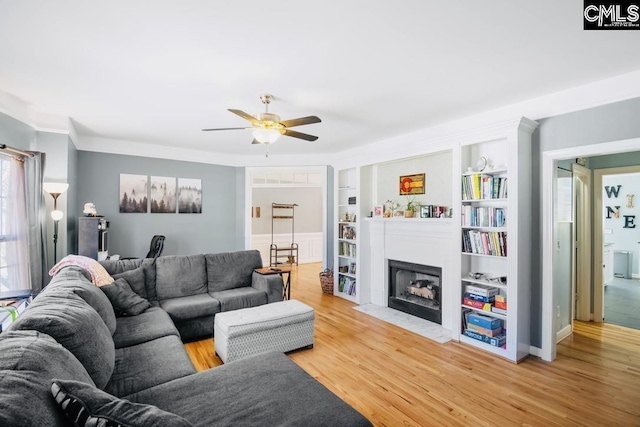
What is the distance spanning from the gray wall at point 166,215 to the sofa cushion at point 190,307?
2.23 metres

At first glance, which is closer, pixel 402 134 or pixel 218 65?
pixel 218 65

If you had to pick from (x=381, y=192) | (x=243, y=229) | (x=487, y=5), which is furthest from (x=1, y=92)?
(x=381, y=192)

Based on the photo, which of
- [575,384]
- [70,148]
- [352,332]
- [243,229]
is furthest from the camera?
[243,229]

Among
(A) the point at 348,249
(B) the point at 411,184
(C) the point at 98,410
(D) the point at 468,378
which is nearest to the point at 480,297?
(D) the point at 468,378

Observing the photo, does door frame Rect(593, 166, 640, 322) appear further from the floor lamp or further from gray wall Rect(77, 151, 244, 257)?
the floor lamp

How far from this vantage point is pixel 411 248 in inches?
177

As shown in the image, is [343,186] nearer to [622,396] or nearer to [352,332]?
[352,332]

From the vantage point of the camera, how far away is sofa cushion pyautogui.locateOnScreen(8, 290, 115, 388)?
4.83 ft

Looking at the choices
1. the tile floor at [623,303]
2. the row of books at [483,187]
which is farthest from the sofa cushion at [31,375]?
the tile floor at [623,303]

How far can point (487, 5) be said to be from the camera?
5.94ft

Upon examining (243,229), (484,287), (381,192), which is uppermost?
(381,192)

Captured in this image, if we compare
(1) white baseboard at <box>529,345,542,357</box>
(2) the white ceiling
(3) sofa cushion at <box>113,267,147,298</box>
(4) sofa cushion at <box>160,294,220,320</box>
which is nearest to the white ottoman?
(4) sofa cushion at <box>160,294,220,320</box>

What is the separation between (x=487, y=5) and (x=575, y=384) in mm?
3073

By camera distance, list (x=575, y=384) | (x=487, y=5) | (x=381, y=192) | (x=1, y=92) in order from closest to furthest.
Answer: (x=487, y=5)
(x=575, y=384)
(x=1, y=92)
(x=381, y=192)
